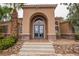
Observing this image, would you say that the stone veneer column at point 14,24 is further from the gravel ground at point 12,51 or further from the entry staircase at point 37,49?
the entry staircase at point 37,49

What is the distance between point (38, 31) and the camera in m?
7.86

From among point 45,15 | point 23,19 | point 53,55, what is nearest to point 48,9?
point 45,15

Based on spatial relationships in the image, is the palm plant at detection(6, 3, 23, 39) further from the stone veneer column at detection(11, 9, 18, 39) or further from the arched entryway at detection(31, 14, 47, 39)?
the arched entryway at detection(31, 14, 47, 39)

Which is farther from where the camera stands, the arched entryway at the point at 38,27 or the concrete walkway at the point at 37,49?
the arched entryway at the point at 38,27

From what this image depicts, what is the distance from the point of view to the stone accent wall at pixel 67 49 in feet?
25.0

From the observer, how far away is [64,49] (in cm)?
767

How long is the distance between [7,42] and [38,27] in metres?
0.96

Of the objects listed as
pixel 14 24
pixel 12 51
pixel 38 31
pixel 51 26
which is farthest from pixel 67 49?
pixel 14 24

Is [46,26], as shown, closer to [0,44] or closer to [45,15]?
[45,15]

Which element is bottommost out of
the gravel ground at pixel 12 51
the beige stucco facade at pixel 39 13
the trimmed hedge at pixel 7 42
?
the gravel ground at pixel 12 51

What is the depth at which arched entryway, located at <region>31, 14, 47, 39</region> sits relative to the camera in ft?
25.5

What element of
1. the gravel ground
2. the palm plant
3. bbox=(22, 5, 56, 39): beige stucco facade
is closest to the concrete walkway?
the gravel ground

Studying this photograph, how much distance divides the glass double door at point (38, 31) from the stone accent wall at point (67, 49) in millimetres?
487

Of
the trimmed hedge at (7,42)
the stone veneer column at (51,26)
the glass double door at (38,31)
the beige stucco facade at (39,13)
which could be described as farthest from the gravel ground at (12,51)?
the stone veneer column at (51,26)
